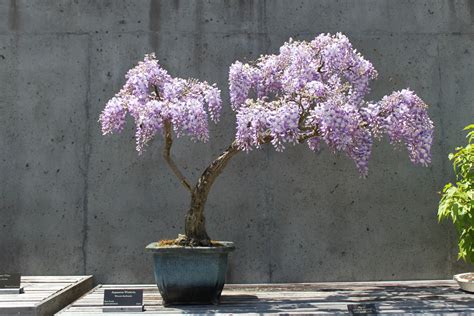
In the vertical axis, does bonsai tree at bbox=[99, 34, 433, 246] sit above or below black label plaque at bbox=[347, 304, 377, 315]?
above

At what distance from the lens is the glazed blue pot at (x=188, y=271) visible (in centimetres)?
240

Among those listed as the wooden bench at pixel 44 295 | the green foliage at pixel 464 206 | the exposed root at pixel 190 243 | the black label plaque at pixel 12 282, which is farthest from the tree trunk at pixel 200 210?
the green foliage at pixel 464 206

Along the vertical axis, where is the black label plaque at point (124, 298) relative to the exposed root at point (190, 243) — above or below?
below

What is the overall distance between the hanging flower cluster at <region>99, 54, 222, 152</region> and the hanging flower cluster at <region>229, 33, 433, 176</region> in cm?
17

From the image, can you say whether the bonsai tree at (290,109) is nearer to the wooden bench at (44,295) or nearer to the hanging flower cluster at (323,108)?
the hanging flower cluster at (323,108)

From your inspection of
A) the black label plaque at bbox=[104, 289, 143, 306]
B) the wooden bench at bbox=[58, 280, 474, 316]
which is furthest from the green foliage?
the black label plaque at bbox=[104, 289, 143, 306]

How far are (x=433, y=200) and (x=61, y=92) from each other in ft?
7.78

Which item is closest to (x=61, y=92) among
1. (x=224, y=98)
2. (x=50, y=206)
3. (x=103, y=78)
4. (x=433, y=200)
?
(x=103, y=78)

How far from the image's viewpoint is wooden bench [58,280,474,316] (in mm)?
2297

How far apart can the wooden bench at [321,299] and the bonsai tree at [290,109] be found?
1.18 feet

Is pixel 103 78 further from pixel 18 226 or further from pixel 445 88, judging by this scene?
pixel 445 88

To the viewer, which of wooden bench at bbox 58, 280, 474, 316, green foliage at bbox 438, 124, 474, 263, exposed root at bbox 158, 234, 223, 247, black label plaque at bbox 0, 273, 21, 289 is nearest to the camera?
wooden bench at bbox 58, 280, 474, 316

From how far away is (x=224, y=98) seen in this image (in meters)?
3.39

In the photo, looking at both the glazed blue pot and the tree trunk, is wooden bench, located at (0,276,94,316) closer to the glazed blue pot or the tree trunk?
the glazed blue pot
